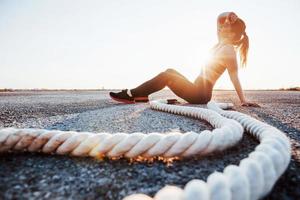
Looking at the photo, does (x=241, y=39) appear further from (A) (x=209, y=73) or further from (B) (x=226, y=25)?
(A) (x=209, y=73)

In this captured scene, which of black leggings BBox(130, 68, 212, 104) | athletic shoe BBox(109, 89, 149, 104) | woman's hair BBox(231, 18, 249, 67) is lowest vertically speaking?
athletic shoe BBox(109, 89, 149, 104)

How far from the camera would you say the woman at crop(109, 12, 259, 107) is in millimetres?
4113

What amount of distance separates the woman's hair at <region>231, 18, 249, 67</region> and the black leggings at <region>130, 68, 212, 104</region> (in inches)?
28.7

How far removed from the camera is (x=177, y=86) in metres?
4.27

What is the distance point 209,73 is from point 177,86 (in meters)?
0.58

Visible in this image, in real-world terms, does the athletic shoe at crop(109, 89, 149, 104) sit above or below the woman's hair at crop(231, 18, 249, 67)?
below

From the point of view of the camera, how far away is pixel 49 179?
107 cm

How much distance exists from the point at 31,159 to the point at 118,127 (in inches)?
38.9

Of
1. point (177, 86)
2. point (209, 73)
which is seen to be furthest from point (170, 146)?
point (209, 73)

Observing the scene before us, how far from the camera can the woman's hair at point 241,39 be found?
164 inches

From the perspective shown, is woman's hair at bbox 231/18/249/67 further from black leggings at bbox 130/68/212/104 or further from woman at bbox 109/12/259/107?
black leggings at bbox 130/68/212/104

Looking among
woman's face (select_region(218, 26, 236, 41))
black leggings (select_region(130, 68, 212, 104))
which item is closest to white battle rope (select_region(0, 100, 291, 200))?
black leggings (select_region(130, 68, 212, 104))

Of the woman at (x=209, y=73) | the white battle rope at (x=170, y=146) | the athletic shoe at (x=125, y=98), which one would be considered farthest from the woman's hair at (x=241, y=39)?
the white battle rope at (x=170, y=146)

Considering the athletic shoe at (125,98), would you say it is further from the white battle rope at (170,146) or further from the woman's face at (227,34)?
the white battle rope at (170,146)
